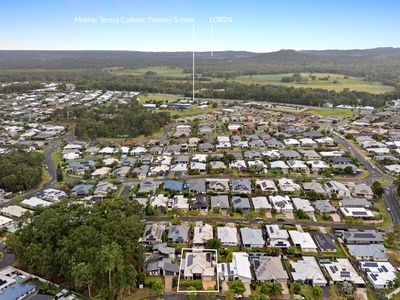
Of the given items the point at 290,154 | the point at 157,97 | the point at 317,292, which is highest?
the point at 157,97

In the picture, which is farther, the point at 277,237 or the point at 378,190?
the point at 378,190

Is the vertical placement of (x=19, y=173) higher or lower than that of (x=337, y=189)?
higher

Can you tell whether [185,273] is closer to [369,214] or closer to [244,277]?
[244,277]

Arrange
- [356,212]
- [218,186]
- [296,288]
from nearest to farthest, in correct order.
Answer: [296,288] → [356,212] → [218,186]

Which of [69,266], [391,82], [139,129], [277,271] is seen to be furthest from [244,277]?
[391,82]

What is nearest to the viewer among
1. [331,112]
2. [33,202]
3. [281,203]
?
[281,203]

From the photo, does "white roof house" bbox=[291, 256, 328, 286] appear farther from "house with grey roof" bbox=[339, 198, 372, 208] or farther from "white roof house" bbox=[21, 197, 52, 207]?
"white roof house" bbox=[21, 197, 52, 207]

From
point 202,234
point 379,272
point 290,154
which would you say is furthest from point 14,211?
point 290,154

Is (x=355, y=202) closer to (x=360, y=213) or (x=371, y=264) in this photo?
(x=360, y=213)
